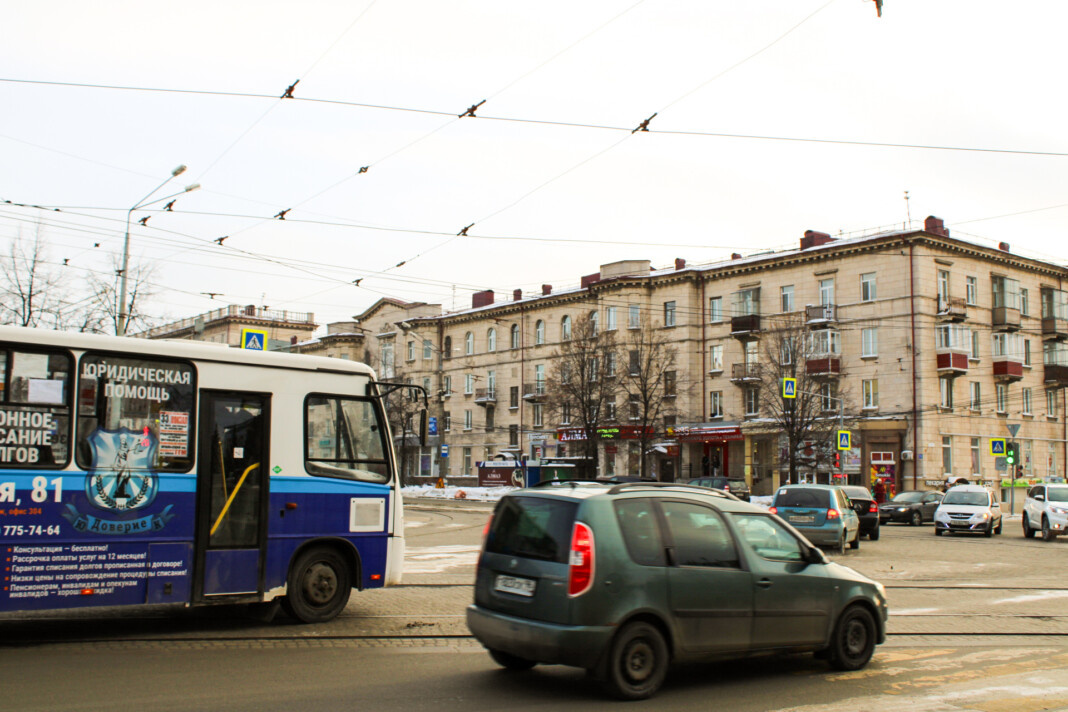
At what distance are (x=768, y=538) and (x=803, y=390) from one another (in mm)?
41092

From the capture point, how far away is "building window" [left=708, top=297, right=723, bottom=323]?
196 ft

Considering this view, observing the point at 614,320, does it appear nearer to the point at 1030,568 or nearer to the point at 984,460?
the point at 984,460

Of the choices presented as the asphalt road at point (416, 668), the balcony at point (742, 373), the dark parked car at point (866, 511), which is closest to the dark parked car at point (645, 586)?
the asphalt road at point (416, 668)

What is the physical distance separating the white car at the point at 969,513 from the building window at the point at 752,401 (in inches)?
1023

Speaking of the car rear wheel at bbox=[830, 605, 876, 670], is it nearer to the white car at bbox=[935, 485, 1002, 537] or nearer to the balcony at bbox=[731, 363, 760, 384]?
the white car at bbox=[935, 485, 1002, 537]

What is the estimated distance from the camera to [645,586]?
24.6 feet

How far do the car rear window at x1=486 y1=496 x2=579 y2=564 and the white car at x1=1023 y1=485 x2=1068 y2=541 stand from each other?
2460 centimetres

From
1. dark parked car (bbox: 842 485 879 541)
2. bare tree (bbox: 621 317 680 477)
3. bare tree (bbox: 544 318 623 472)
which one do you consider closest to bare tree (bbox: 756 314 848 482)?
bare tree (bbox: 621 317 680 477)

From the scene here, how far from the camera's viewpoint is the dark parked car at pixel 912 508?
38906mm

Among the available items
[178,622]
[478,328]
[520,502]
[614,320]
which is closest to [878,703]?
[520,502]

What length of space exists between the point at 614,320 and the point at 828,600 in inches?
2150

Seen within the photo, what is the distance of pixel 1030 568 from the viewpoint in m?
20.2

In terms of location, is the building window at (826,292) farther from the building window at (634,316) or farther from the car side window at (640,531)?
the car side window at (640,531)

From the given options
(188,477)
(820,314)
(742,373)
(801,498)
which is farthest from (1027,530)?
(742,373)
